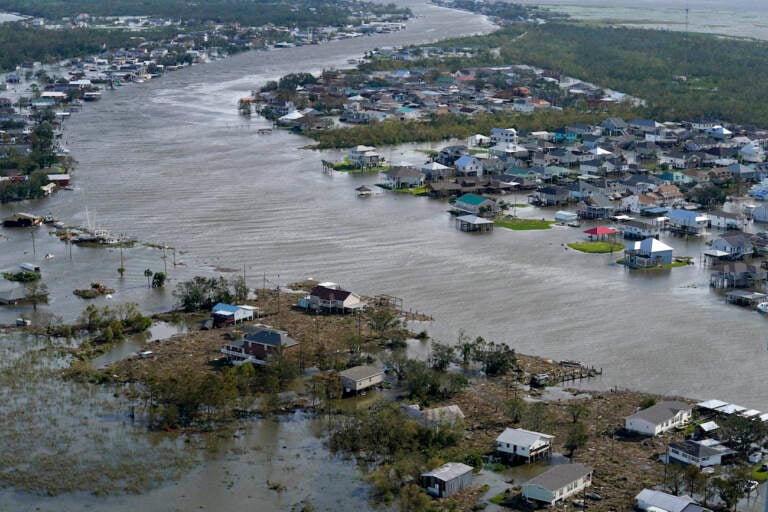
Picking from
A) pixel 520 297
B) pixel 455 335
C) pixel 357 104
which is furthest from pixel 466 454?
pixel 357 104

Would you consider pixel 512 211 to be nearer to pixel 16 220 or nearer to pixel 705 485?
pixel 16 220

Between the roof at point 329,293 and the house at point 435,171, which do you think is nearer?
the roof at point 329,293

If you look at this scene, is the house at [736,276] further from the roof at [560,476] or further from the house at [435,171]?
the house at [435,171]

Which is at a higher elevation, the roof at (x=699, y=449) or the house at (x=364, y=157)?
the house at (x=364, y=157)

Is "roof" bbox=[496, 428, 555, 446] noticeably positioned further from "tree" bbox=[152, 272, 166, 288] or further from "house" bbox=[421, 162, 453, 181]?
"house" bbox=[421, 162, 453, 181]

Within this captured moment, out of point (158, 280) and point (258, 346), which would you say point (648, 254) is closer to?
point (258, 346)

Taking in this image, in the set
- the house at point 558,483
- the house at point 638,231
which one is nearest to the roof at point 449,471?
the house at point 558,483
